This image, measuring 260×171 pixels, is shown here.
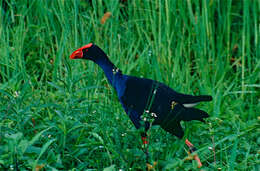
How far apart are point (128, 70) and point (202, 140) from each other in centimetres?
104

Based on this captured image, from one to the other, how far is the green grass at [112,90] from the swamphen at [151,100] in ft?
0.32

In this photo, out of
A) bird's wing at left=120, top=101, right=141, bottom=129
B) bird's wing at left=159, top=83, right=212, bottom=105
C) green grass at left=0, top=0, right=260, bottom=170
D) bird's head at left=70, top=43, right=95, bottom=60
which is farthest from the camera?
bird's head at left=70, top=43, right=95, bottom=60

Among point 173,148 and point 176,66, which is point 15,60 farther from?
point 173,148

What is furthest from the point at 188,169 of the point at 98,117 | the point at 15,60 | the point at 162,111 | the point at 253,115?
the point at 15,60

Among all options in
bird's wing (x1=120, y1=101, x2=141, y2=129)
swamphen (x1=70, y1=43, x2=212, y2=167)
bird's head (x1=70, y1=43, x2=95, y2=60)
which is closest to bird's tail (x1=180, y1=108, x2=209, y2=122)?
swamphen (x1=70, y1=43, x2=212, y2=167)

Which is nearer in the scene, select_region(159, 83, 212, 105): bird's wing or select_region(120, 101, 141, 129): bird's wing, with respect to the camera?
select_region(159, 83, 212, 105): bird's wing

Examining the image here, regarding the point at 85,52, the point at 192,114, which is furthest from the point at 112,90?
the point at 192,114

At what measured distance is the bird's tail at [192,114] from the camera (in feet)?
9.39

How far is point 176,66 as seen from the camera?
3.95m

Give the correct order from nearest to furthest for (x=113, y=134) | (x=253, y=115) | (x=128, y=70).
Answer: (x=113, y=134), (x=253, y=115), (x=128, y=70)

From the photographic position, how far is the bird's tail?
2861 mm

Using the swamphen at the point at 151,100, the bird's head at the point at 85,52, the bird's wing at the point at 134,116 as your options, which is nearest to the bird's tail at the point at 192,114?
the swamphen at the point at 151,100

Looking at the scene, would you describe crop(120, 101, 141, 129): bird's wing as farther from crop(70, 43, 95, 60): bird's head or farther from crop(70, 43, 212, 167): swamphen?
crop(70, 43, 95, 60): bird's head

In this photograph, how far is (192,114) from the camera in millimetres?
2887
